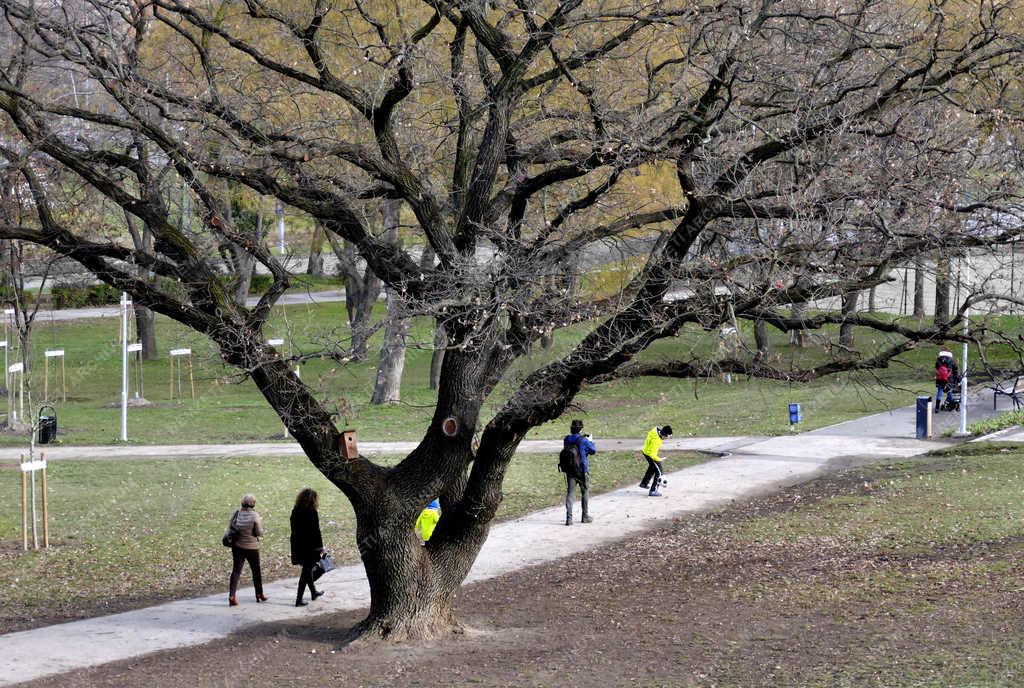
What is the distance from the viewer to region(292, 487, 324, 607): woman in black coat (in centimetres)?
1283

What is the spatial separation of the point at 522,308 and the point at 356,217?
234cm

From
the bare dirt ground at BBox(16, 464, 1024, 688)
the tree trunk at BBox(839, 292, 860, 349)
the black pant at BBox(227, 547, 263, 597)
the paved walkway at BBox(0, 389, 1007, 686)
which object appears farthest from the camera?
the black pant at BBox(227, 547, 263, 597)

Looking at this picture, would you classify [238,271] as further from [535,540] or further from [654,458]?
[654,458]

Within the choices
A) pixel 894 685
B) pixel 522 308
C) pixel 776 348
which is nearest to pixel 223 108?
pixel 522 308

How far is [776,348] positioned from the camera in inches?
1518

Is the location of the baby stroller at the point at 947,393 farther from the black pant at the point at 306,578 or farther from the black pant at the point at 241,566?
the black pant at the point at 241,566

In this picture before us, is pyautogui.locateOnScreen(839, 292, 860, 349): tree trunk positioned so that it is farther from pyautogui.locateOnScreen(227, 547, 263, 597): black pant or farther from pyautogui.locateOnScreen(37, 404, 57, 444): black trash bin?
pyautogui.locateOnScreen(37, 404, 57, 444): black trash bin

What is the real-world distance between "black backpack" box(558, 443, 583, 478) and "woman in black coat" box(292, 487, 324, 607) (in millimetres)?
5021

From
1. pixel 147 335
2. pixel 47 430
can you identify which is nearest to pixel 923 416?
pixel 47 430

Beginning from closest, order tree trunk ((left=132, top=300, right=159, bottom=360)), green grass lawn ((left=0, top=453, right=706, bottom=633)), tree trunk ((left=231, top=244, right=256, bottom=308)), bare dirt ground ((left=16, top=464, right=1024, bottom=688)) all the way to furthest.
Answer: bare dirt ground ((left=16, top=464, right=1024, bottom=688))
tree trunk ((left=231, top=244, right=256, bottom=308))
green grass lawn ((left=0, top=453, right=706, bottom=633))
tree trunk ((left=132, top=300, right=159, bottom=360))

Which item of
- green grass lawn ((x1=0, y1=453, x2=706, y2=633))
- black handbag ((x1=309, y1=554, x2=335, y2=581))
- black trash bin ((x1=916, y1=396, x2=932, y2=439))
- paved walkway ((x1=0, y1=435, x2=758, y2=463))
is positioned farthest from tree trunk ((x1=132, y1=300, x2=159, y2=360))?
black handbag ((x1=309, y1=554, x2=335, y2=581))

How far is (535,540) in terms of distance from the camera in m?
16.3

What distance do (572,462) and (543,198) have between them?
540 centimetres

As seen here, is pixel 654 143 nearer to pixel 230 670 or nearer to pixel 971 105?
pixel 971 105
